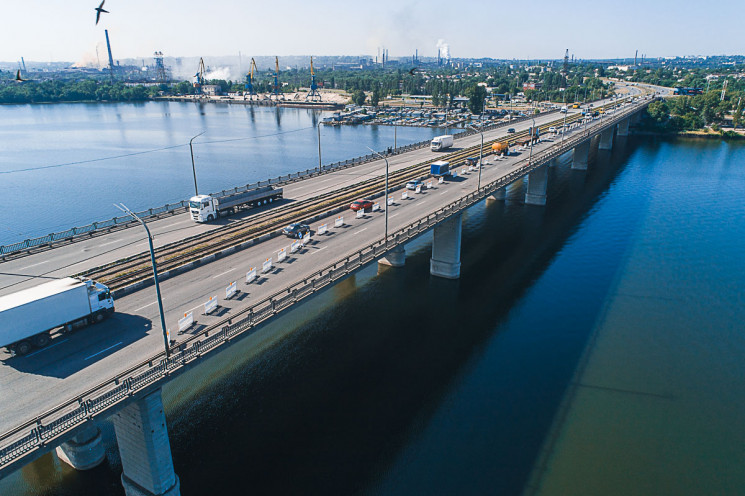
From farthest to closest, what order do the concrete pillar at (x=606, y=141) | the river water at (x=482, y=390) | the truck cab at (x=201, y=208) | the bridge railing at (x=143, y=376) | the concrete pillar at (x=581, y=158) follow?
1. the concrete pillar at (x=606, y=141)
2. the concrete pillar at (x=581, y=158)
3. the truck cab at (x=201, y=208)
4. the river water at (x=482, y=390)
5. the bridge railing at (x=143, y=376)

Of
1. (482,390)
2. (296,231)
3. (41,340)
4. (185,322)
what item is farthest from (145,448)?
(482,390)

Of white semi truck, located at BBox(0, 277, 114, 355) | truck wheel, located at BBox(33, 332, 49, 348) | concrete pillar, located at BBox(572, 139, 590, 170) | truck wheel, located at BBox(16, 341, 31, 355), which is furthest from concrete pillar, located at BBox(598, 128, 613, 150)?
truck wheel, located at BBox(16, 341, 31, 355)

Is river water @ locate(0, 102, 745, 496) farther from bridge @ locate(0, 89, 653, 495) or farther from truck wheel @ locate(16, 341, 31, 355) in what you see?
truck wheel @ locate(16, 341, 31, 355)

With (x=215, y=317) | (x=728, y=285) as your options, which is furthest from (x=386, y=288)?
(x=728, y=285)

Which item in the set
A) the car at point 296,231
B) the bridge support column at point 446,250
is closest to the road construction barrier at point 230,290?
the car at point 296,231

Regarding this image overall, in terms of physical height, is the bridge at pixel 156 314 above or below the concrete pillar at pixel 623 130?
above

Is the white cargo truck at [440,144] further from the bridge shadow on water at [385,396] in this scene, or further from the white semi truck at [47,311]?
the white semi truck at [47,311]

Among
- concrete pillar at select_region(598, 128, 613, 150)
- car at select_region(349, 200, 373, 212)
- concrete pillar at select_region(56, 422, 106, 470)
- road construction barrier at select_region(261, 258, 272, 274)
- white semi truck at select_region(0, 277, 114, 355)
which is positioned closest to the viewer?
white semi truck at select_region(0, 277, 114, 355)
